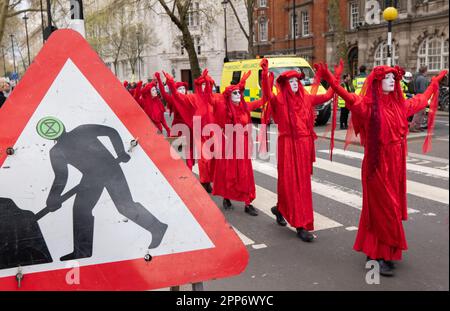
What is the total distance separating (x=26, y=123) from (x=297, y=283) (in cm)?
263

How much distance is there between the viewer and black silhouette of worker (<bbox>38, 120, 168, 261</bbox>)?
1.67m

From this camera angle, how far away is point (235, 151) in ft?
19.9

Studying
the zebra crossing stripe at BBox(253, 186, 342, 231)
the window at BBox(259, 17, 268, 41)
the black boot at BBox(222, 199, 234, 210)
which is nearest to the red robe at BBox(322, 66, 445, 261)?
the zebra crossing stripe at BBox(253, 186, 342, 231)

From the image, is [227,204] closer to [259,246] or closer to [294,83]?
[259,246]

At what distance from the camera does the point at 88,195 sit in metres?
1.69

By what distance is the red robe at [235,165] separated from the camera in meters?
5.99

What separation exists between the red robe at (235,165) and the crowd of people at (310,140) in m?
0.01

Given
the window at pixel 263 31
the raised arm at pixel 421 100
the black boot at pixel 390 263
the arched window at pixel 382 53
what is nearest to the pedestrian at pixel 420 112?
the raised arm at pixel 421 100

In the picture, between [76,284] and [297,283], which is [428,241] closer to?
[297,283]

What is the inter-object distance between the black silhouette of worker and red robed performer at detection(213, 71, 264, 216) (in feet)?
14.1

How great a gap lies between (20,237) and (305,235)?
11.8 feet

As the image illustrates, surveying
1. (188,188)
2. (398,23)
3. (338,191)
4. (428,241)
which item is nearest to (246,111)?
(338,191)

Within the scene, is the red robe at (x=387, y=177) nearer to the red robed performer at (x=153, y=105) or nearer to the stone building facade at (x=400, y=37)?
the red robed performer at (x=153, y=105)

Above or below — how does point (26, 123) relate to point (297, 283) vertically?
above
